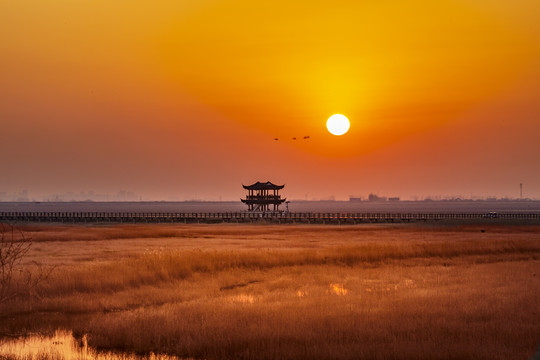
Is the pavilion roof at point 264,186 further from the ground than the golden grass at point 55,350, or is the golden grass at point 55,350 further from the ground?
the pavilion roof at point 264,186

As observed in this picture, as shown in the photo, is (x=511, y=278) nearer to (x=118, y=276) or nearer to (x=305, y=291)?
(x=305, y=291)

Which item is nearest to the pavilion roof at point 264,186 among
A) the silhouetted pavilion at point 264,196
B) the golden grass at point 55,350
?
the silhouetted pavilion at point 264,196

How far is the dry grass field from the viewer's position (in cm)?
1341

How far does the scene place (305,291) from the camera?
2097cm

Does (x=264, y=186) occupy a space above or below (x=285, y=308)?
above

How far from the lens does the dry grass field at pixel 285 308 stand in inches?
528

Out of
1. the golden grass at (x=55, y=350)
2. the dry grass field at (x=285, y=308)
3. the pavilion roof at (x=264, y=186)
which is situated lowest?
the golden grass at (x=55, y=350)

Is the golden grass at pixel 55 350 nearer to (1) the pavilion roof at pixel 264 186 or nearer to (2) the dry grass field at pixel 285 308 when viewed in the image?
(2) the dry grass field at pixel 285 308

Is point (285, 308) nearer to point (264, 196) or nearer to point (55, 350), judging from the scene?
point (55, 350)

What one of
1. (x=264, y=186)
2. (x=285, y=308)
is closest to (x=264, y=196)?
(x=264, y=186)

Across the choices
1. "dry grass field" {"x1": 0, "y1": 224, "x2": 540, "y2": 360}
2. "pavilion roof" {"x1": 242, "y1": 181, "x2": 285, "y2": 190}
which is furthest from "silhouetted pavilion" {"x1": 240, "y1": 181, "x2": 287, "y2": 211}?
"dry grass field" {"x1": 0, "y1": 224, "x2": 540, "y2": 360}

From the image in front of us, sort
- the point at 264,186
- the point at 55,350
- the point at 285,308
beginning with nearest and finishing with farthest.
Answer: the point at 55,350, the point at 285,308, the point at 264,186

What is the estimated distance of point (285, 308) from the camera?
17.2m


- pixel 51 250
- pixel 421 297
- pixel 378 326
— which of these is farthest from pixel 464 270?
pixel 51 250
